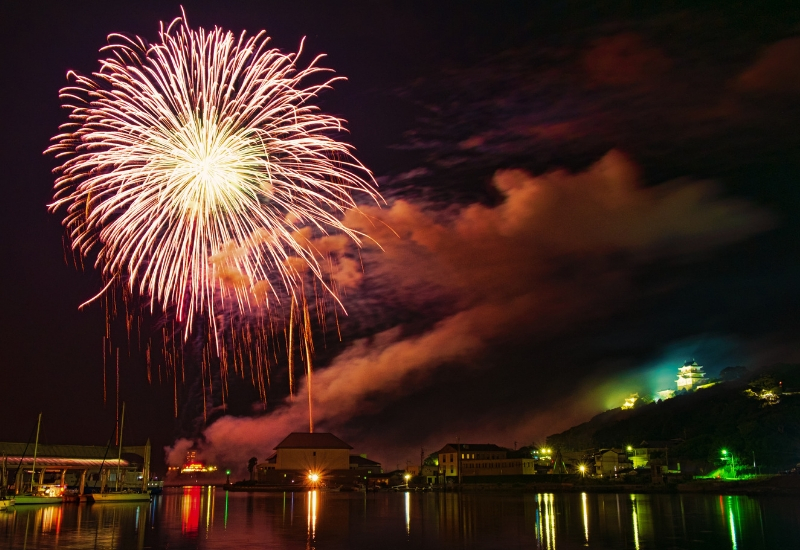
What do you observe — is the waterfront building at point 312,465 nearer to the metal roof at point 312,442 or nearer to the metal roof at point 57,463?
the metal roof at point 312,442

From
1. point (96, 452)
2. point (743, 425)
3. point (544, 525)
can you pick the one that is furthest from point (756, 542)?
point (96, 452)

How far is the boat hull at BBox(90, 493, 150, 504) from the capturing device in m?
64.1

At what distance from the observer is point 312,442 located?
4446 inches

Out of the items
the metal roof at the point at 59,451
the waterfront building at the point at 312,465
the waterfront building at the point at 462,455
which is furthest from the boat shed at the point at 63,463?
the waterfront building at the point at 462,455

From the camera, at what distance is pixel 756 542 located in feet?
78.8

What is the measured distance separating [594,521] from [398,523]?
31.0 feet

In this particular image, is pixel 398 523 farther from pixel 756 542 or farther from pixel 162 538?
pixel 756 542

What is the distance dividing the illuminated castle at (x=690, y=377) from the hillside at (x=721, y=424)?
19154 mm

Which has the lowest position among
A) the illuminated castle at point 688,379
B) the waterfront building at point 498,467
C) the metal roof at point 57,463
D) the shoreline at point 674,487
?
the shoreline at point 674,487

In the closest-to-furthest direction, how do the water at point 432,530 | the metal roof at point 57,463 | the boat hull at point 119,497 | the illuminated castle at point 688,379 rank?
the water at point 432,530 < the boat hull at point 119,497 < the metal roof at point 57,463 < the illuminated castle at point 688,379

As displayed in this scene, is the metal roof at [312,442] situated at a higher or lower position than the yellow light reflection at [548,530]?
higher

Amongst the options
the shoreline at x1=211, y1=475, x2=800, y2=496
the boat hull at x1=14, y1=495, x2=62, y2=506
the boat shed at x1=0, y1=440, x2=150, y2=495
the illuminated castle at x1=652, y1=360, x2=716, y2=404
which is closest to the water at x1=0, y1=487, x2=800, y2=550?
the boat hull at x1=14, y1=495, x2=62, y2=506

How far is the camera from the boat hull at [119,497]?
64062 millimetres

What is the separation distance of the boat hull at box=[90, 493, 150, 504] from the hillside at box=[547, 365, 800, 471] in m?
66.5
